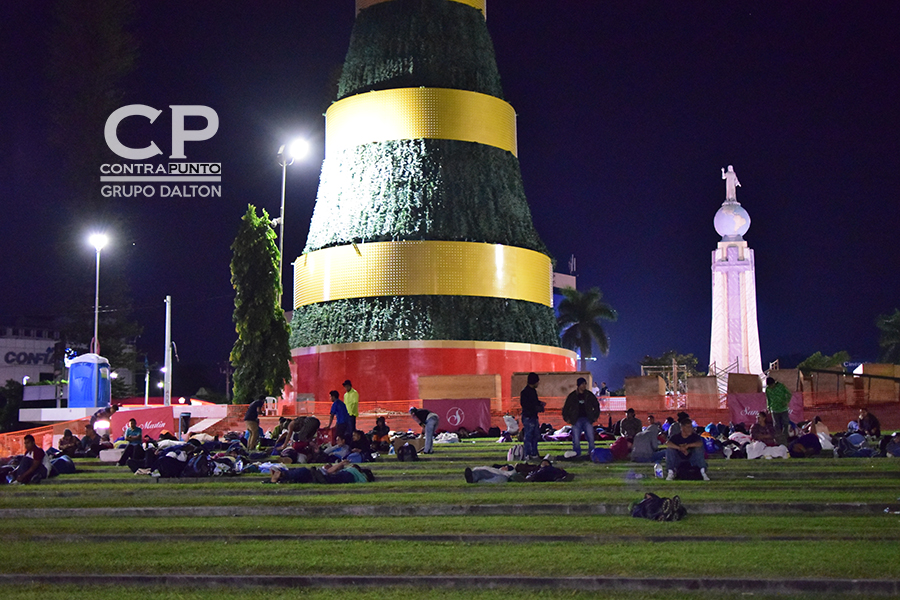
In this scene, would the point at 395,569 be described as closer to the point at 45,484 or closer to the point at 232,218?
the point at 45,484

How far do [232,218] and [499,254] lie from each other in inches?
1460

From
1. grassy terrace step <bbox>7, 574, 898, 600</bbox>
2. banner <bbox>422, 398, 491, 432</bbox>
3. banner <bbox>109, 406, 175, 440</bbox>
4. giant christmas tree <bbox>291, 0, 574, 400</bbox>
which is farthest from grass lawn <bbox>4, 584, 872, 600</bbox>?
giant christmas tree <bbox>291, 0, 574, 400</bbox>

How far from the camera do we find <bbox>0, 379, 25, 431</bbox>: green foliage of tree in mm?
42125

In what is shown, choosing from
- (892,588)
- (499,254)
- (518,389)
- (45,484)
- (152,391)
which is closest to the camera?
(892,588)

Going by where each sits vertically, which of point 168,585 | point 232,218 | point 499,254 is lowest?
point 168,585

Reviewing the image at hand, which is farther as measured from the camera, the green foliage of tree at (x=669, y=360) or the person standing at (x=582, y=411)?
the green foliage of tree at (x=669, y=360)

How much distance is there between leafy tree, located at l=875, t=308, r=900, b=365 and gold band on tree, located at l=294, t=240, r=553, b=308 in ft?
134

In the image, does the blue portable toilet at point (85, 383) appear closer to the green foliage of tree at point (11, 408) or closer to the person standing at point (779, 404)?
the green foliage of tree at point (11, 408)

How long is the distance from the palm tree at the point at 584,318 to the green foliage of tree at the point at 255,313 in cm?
3827

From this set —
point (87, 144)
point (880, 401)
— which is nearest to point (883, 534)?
point (880, 401)

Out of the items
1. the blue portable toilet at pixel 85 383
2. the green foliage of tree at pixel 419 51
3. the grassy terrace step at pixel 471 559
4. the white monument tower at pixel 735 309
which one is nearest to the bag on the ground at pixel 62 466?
the grassy terrace step at pixel 471 559

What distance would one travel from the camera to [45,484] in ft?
53.8

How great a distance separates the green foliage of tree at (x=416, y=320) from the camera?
3416 cm

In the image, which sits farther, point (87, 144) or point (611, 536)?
point (87, 144)
